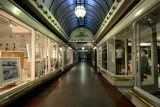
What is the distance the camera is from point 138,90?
2598 mm

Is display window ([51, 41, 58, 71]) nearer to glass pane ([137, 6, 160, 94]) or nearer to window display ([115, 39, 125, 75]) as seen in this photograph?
window display ([115, 39, 125, 75])

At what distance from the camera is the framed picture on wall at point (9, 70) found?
7.39 feet

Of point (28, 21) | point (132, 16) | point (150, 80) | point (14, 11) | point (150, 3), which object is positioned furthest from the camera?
point (150, 80)

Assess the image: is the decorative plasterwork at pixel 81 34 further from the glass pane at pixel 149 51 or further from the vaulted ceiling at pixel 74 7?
the glass pane at pixel 149 51

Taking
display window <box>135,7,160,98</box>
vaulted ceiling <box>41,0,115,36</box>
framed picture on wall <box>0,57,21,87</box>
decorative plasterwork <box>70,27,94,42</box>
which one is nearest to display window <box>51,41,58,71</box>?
vaulted ceiling <box>41,0,115,36</box>

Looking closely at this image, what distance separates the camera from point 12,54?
299 cm

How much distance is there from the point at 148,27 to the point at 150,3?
137cm

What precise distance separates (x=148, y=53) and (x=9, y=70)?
4.49 m

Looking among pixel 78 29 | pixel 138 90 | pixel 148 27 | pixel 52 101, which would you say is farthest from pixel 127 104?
pixel 78 29

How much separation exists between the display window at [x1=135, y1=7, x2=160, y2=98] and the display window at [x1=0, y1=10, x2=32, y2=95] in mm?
3630

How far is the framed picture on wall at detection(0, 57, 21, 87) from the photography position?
2.25 meters

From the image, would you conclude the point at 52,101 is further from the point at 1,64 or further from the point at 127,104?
the point at 127,104

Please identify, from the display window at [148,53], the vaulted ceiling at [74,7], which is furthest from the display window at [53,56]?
the display window at [148,53]

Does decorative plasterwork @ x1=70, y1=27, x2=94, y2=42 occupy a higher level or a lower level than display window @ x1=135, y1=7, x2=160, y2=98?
higher
